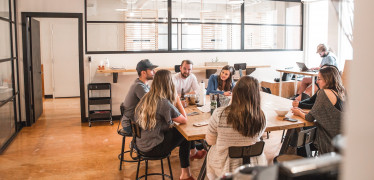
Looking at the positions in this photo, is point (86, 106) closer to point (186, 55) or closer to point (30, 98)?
point (30, 98)

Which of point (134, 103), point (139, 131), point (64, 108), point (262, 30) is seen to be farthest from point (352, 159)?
point (64, 108)

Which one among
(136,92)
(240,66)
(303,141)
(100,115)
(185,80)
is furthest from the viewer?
(240,66)

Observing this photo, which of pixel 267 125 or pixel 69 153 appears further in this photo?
pixel 69 153

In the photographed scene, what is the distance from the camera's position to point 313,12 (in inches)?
317

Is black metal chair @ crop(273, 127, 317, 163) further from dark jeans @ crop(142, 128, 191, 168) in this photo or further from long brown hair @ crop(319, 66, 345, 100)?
dark jeans @ crop(142, 128, 191, 168)

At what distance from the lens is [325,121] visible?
3.00 metres

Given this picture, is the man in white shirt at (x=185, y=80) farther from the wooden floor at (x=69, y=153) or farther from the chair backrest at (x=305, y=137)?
the chair backrest at (x=305, y=137)

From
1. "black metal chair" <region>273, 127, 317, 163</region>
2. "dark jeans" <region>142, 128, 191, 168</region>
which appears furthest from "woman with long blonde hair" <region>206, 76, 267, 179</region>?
"dark jeans" <region>142, 128, 191, 168</region>

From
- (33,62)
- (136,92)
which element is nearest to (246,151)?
(136,92)

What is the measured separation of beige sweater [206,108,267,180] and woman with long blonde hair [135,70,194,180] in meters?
0.57

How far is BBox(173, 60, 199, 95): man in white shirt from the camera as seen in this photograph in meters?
4.63

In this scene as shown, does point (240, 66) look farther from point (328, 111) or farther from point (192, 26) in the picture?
point (328, 111)

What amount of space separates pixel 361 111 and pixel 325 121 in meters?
2.64

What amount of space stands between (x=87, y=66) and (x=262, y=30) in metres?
3.77
